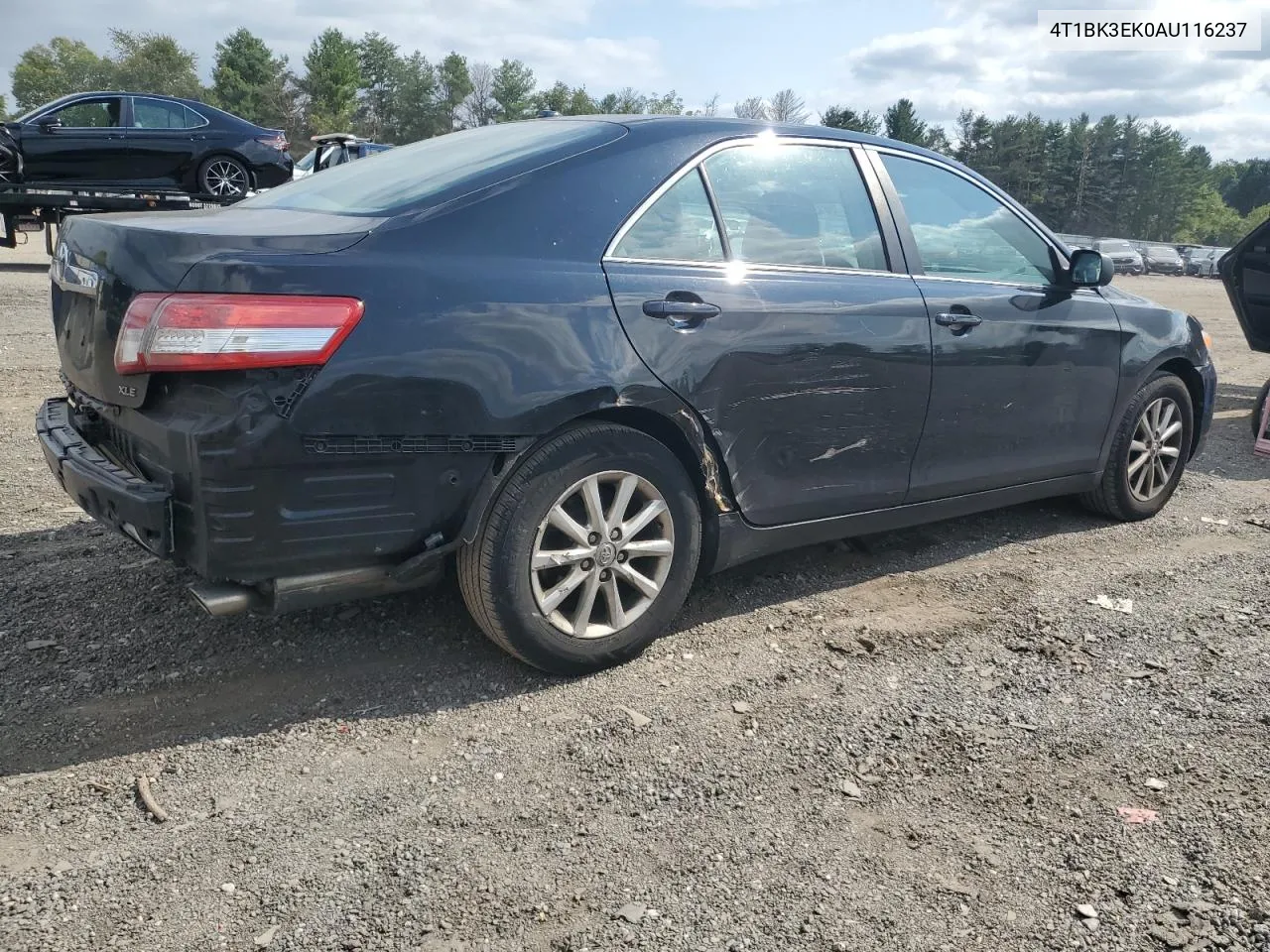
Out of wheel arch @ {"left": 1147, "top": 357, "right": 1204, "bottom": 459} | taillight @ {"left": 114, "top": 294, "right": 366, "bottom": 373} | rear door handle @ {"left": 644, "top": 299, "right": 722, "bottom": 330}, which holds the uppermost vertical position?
rear door handle @ {"left": 644, "top": 299, "right": 722, "bottom": 330}

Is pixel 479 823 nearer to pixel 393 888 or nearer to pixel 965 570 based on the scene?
pixel 393 888

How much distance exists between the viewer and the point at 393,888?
7.49 feet


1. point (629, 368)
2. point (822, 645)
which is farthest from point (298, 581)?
point (822, 645)

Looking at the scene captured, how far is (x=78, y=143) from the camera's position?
14.1 meters

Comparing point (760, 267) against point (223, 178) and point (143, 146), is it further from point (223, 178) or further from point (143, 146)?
point (223, 178)

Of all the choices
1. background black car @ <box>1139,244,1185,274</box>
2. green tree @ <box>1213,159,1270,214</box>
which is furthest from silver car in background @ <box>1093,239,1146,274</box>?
green tree @ <box>1213,159,1270,214</box>

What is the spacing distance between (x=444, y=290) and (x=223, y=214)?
0.98m

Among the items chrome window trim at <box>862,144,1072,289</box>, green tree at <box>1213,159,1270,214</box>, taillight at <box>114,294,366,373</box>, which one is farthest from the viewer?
green tree at <box>1213,159,1270,214</box>

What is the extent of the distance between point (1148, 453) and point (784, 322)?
2603mm

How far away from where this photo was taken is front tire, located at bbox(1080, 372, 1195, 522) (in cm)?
495

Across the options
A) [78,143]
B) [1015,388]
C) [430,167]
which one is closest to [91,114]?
[78,143]

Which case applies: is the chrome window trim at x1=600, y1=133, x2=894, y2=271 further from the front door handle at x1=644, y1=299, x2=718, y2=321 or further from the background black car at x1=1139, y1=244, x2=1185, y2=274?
the background black car at x1=1139, y1=244, x2=1185, y2=274

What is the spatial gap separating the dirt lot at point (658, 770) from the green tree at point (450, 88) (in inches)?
3649

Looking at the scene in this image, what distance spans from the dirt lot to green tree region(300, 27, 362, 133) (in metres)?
83.0
